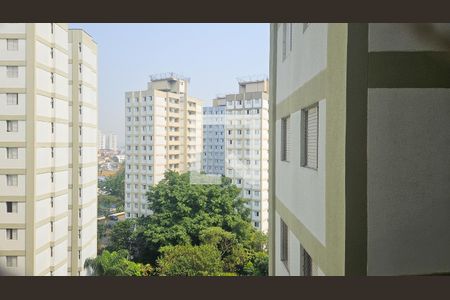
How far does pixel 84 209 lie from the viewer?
70.1 feet

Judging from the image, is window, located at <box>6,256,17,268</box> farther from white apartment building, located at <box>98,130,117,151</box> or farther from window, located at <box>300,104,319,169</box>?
window, located at <box>300,104,319,169</box>

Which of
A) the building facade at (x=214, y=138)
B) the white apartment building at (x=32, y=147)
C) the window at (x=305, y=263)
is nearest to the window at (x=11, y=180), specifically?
the white apartment building at (x=32, y=147)

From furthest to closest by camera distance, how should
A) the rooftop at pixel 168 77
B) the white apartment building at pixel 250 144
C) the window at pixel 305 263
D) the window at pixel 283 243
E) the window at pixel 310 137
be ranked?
1. the rooftop at pixel 168 77
2. the white apartment building at pixel 250 144
3. the window at pixel 283 243
4. the window at pixel 305 263
5. the window at pixel 310 137

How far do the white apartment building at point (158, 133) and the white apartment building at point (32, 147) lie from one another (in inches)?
145

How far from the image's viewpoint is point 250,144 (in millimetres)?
18031

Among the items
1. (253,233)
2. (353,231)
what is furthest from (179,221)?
(353,231)

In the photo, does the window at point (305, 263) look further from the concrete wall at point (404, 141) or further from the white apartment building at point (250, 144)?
the white apartment building at point (250, 144)

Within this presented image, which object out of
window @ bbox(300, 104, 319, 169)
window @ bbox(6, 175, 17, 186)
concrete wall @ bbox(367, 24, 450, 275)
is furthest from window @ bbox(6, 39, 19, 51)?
concrete wall @ bbox(367, 24, 450, 275)

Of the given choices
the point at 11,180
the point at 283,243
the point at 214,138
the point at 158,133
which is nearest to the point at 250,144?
the point at 214,138

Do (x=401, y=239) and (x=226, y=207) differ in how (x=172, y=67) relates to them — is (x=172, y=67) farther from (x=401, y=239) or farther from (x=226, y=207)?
(x=401, y=239)

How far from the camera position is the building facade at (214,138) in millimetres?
17036

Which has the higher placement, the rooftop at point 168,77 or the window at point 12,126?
the rooftop at point 168,77

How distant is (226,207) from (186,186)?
221 centimetres

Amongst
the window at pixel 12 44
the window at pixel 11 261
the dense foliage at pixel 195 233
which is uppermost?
the window at pixel 12 44
